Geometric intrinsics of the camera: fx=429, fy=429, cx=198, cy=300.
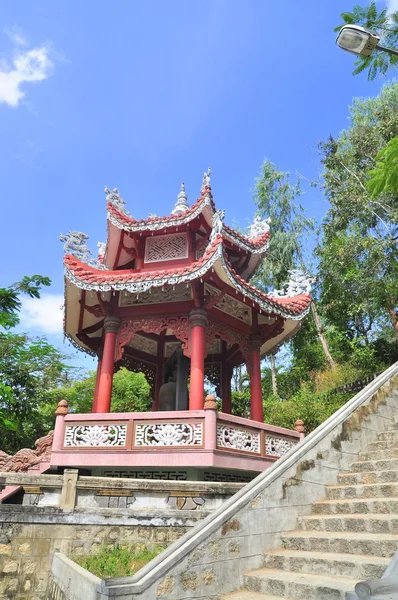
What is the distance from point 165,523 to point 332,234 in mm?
20075

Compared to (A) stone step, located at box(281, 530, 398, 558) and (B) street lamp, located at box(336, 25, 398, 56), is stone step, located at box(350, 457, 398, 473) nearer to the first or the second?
(A) stone step, located at box(281, 530, 398, 558)

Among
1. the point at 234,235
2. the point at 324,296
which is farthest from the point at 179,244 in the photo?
the point at 324,296

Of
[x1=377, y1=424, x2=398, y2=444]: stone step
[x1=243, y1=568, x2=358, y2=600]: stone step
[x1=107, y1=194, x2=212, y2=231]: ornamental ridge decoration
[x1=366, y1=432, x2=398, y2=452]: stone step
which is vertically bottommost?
[x1=243, y1=568, x2=358, y2=600]: stone step

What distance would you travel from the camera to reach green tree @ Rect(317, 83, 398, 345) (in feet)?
62.7

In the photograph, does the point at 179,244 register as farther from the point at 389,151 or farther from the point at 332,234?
the point at 332,234

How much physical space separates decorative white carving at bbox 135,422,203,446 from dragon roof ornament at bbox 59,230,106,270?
14.5 feet

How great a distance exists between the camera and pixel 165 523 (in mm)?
6316

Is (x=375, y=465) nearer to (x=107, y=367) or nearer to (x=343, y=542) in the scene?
(x=343, y=542)

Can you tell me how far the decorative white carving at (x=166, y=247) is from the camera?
437 inches

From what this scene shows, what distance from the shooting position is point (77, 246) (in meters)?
10.3

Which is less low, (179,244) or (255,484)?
(179,244)

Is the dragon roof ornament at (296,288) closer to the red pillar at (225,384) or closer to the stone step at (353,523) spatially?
the red pillar at (225,384)

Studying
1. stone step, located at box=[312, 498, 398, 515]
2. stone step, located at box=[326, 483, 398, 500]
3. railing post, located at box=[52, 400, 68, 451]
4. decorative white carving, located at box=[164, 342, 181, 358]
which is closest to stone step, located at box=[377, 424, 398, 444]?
stone step, located at box=[326, 483, 398, 500]

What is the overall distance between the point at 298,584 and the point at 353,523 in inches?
40.2
